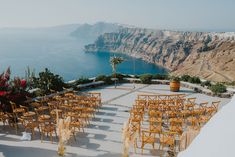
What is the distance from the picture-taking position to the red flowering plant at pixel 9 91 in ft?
44.2

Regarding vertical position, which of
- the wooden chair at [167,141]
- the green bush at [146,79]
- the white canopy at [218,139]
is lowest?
the wooden chair at [167,141]

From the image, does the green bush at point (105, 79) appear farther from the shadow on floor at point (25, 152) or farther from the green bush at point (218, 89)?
the shadow on floor at point (25, 152)

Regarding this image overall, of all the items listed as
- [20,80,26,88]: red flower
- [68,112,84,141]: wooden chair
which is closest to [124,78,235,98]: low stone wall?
[68,112,84,141]: wooden chair

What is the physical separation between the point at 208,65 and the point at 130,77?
9216 centimetres

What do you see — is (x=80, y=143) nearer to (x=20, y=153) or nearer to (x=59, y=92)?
(x=20, y=153)

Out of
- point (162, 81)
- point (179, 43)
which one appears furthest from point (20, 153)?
point (179, 43)

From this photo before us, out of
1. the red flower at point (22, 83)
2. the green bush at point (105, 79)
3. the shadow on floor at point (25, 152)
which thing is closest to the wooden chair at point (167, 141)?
the shadow on floor at point (25, 152)

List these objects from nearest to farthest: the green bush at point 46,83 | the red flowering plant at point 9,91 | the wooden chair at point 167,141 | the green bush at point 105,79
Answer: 1. the wooden chair at point 167,141
2. the red flowering plant at point 9,91
3. the green bush at point 46,83
4. the green bush at point 105,79

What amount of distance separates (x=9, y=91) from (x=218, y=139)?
1336 cm

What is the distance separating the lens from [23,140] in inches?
469

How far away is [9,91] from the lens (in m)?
13.8

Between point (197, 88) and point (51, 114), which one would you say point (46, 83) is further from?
point (197, 88)

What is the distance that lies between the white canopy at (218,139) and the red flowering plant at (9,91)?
12665 millimetres

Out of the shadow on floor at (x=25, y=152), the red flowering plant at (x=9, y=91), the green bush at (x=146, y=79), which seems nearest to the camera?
the shadow on floor at (x=25, y=152)
